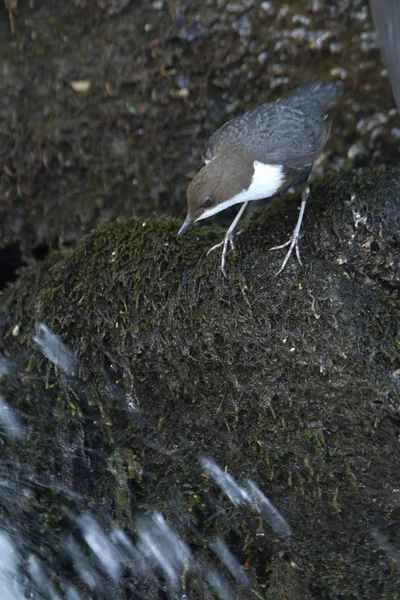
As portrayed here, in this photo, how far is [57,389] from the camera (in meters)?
3.12

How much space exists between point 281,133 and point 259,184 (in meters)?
0.29

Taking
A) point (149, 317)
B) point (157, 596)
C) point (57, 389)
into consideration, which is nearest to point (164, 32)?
point (149, 317)

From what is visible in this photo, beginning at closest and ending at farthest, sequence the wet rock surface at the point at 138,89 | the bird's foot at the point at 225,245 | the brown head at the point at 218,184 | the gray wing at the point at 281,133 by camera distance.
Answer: the brown head at the point at 218,184, the gray wing at the point at 281,133, the bird's foot at the point at 225,245, the wet rock surface at the point at 138,89

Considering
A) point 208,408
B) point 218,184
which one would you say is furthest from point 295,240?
point 208,408

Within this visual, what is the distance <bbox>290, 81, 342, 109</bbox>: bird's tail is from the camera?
311 cm

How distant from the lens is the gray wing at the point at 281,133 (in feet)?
9.29

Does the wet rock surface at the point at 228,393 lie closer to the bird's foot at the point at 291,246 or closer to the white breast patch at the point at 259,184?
the bird's foot at the point at 291,246

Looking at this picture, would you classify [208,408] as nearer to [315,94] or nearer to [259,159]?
[259,159]

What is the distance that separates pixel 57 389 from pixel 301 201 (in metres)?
1.56

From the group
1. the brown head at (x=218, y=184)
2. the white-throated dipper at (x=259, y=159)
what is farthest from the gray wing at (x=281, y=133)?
the brown head at (x=218, y=184)

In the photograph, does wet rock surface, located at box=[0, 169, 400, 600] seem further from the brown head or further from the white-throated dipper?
the brown head

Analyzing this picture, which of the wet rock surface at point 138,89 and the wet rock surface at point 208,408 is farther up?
the wet rock surface at point 138,89

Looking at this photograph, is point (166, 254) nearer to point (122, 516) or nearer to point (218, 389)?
point (218, 389)

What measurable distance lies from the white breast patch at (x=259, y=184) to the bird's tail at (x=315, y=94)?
0.47 meters
